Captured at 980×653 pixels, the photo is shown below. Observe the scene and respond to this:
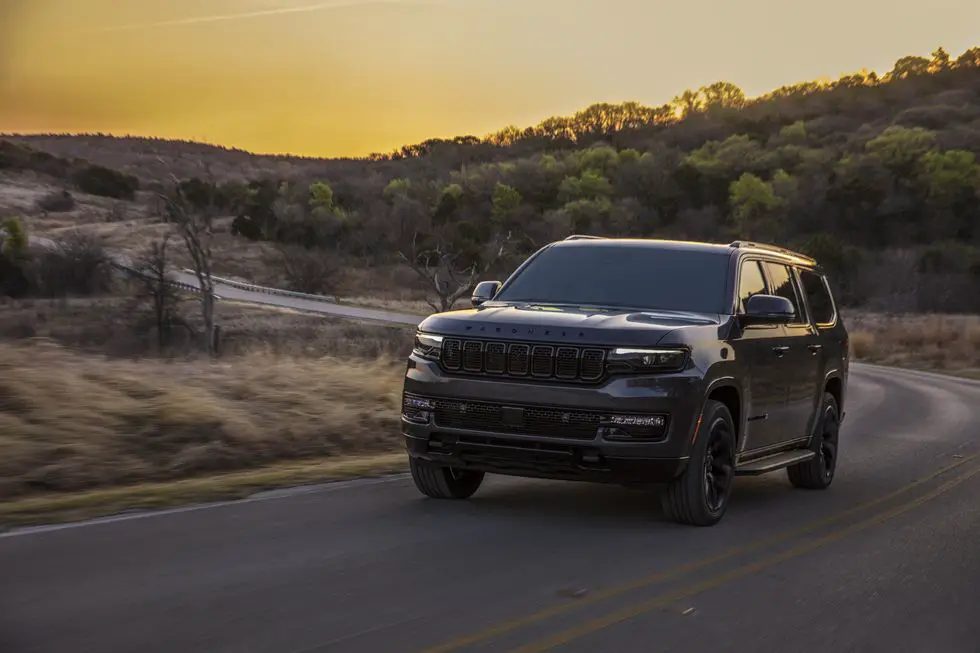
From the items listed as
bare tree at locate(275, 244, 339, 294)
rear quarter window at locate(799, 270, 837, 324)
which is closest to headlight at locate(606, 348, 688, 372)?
rear quarter window at locate(799, 270, 837, 324)

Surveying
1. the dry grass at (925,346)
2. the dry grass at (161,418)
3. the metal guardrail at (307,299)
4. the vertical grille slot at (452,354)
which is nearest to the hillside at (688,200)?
the metal guardrail at (307,299)

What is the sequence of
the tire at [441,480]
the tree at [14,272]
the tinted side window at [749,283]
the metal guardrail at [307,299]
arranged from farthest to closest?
the tree at [14,272] → the metal guardrail at [307,299] → the tinted side window at [749,283] → the tire at [441,480]

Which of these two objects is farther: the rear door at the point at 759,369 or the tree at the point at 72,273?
the tree at the point at 72,273

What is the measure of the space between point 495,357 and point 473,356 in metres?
0.17

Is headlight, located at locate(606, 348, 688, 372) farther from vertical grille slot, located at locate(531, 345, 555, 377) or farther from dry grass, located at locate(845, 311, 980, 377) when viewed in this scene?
dry grass, located at locate(845, 311, 980, 377)

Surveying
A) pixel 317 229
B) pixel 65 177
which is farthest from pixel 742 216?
pixel 65 177

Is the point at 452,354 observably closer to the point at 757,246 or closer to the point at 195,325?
the point at 757,246

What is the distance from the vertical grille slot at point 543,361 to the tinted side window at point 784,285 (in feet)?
9.91

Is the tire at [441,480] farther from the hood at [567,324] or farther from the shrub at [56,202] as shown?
the shrub at [56,202]

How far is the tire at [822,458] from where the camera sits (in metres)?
11.3

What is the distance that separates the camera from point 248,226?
334 feet

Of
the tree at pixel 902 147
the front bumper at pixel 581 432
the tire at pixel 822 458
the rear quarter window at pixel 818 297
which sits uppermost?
the tree at pixel 902 147

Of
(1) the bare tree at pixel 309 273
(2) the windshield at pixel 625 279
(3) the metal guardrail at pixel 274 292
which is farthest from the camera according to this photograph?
(1) the bare tree at pixel 309 273

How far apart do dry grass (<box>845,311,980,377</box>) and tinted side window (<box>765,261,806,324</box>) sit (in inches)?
1268
